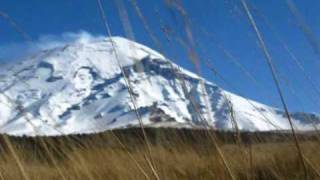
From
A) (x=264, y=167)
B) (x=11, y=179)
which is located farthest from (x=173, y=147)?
(x=11, y=179)

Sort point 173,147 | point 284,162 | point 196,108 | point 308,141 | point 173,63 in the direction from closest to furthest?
point 196,108, point 173,63, point 284,162, point 308,141, point 173,147

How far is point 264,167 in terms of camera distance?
2555mm

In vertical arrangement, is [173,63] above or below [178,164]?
above

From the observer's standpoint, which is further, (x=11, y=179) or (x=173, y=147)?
(x=173, y=147)

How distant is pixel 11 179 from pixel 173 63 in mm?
858

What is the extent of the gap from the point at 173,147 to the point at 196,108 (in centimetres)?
117

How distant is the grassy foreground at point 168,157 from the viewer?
2102 mm

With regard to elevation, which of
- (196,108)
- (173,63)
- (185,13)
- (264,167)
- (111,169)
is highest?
(185,13)

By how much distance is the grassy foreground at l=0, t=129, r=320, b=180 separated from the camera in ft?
6.89

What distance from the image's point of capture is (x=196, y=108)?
1.82 meters

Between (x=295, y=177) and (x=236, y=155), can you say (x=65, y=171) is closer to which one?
(x=236, y=155)

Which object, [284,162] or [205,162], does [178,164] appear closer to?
[205,162]

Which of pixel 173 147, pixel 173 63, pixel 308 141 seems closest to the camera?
pixel 173 63

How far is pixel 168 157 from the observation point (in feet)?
9.18
